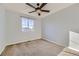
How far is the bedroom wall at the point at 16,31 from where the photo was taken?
1234 millimetres

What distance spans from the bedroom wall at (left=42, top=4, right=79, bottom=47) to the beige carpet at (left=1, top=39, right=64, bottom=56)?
74 millimetres

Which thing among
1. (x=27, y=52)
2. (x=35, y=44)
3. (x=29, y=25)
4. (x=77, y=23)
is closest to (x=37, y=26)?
(x=29, y=25)

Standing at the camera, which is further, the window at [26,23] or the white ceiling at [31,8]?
the window at [26,23]

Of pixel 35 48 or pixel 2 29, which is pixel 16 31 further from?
pixel 35 48

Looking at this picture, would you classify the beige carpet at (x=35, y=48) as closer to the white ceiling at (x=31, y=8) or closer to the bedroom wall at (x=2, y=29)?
the bedroom wall at (x=2, y=29)

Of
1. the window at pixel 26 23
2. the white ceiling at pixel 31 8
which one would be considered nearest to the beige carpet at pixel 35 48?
the window at pixel 26 23

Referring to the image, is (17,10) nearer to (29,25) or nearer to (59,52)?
(29,25)

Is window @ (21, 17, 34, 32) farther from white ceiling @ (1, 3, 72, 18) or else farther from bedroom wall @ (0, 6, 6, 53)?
bedroom wall @ (0, 6, 6, 53)

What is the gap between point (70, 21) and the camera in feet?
4.05

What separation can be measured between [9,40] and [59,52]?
0.62m

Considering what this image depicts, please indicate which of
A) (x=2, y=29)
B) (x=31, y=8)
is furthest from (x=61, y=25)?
(x=2, y=29)

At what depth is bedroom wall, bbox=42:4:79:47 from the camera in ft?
3.95

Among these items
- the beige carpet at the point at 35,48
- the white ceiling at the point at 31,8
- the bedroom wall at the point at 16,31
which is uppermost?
the white ceiling at the point at 31,8

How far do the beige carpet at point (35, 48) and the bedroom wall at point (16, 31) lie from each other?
6 cm
